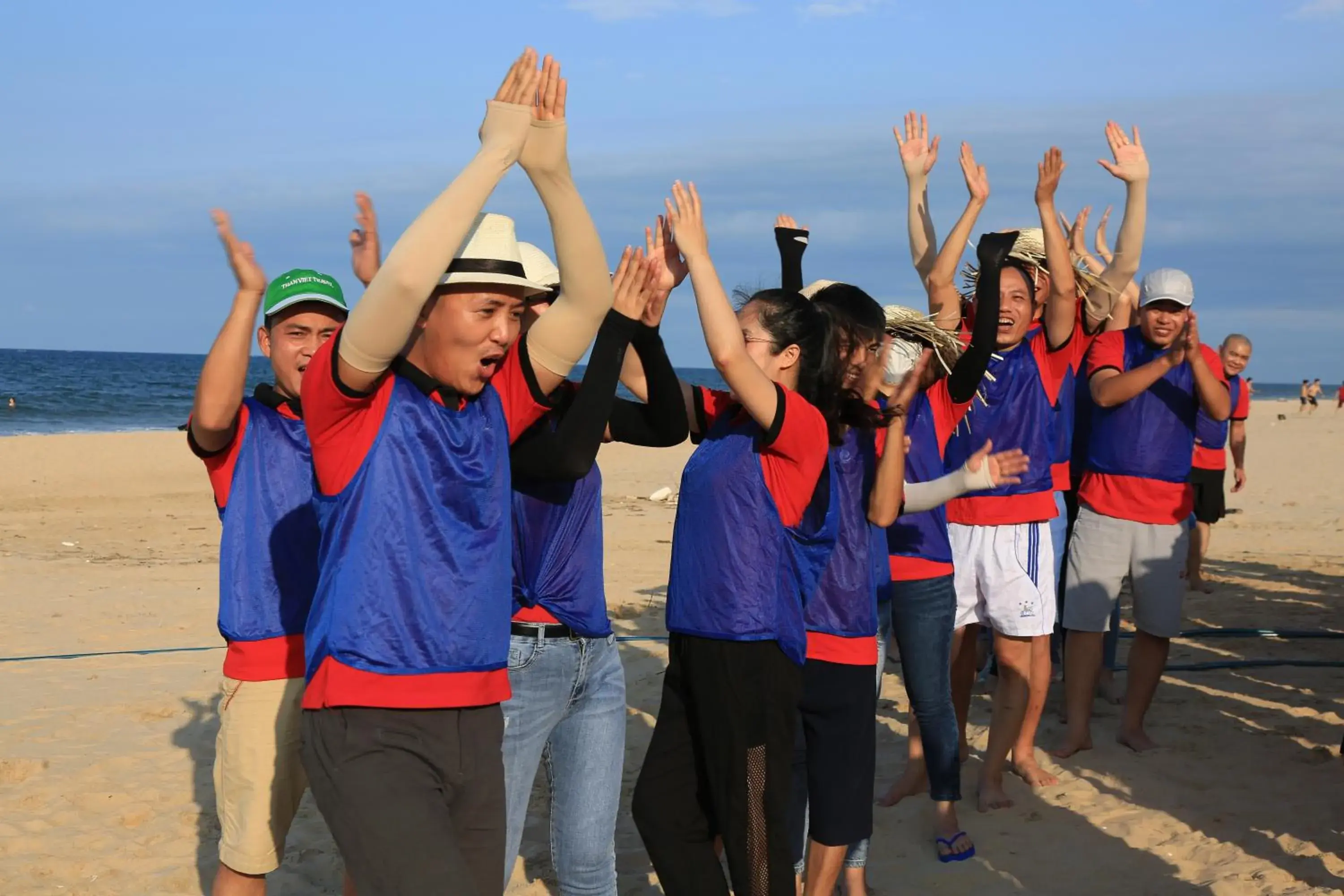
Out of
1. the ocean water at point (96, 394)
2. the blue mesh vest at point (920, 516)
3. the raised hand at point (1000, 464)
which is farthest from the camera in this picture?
the ocean water at point (96, 394)

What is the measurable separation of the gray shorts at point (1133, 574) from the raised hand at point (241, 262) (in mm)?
4571

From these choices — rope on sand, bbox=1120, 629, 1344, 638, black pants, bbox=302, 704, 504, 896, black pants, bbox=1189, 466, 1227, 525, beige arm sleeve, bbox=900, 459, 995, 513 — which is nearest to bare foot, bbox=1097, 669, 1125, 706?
rope on sand, bbox=1120, 629, 1344, 638

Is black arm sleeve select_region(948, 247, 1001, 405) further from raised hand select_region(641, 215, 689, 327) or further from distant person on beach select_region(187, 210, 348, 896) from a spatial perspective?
distant person on beach select_region(187, 210, 348, 896)

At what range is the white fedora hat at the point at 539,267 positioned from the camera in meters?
3.72

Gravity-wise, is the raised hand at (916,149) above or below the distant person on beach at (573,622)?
above

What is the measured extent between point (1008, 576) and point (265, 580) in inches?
136

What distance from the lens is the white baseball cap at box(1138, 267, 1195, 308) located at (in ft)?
20.8

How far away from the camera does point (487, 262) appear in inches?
115

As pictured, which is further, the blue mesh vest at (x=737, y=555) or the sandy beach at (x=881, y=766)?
the sandy beach at (x=881, y=766)

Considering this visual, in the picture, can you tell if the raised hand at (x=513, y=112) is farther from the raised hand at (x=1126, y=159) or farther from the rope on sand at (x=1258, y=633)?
the rope on sand at (x=1258, y=633)

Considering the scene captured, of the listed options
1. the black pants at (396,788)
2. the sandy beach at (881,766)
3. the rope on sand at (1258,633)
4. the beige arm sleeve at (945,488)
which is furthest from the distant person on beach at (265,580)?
the rope on sand at (1258,633)

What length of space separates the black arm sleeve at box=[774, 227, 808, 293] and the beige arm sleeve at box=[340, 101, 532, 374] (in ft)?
7.01

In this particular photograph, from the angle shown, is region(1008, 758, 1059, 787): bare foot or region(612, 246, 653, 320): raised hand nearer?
region(612, 246, 653, 320): raised hand

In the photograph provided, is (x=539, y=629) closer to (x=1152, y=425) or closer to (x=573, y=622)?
(x=573, y=622)
